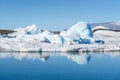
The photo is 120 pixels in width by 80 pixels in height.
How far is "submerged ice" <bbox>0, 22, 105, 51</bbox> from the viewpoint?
1524 centimetres

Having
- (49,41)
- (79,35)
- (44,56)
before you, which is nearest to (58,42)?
(49,41)

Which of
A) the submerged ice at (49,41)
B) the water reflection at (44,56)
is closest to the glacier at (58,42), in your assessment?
the submerged ice at (49,41)

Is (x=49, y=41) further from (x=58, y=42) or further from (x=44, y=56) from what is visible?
(x=44, y=56)

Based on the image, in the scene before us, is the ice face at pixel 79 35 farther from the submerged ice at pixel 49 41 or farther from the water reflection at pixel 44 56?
the water reflection at pixel 44 56

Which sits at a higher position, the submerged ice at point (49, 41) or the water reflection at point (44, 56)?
the submerged ice at point (49, 41)

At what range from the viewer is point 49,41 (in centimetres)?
1659

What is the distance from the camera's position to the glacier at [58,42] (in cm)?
1525

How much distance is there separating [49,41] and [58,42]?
0.62 m

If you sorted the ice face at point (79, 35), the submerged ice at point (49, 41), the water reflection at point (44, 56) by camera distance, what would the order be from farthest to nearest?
the ice face at point (79, 35), the submerged ice at point (49, 41), the water reflection at point (44, 56)

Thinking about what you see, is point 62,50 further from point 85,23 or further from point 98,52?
point 85,23

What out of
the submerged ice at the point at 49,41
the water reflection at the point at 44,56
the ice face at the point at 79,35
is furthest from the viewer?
the ice face at the point at 79,35

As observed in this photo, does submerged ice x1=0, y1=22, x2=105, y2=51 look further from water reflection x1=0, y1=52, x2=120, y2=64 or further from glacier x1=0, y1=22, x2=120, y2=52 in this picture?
water reflection x1=0, y1=52, x2=120, y2=64

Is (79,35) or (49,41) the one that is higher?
(79,35)

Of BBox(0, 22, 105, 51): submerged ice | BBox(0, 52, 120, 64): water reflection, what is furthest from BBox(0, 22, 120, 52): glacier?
BBox(0, 52, 120, 64): water reflection
